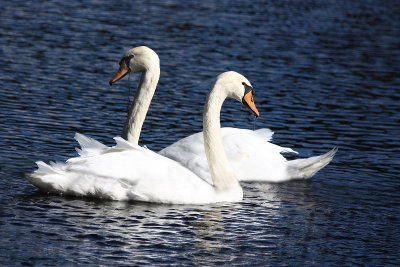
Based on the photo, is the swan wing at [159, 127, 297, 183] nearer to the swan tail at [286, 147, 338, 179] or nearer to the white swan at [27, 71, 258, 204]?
the swan tail at [286, 147, 338, 179]

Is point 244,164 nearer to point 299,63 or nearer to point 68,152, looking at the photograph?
point 68,152

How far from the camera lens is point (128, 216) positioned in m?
9.55

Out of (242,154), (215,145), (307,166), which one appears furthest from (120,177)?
(307,166)

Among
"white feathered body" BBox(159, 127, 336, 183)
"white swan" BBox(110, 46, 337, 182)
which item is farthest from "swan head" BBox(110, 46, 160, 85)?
"white feathered body" BBox(159, 127, 336, 183)

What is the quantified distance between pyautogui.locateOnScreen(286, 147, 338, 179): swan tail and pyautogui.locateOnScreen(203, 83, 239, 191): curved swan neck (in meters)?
1.81

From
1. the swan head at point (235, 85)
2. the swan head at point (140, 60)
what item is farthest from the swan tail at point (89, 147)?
the swan head at point (140, 60)

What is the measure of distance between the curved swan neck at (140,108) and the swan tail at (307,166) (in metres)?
2.39

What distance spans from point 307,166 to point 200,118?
416 cm

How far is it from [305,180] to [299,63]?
→ 1092cm

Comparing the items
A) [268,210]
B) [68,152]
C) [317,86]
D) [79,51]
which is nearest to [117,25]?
[79,51]

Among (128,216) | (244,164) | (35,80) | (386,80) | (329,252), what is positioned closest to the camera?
(329,252)

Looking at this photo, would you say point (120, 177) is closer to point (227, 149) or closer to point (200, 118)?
point (227, 149)

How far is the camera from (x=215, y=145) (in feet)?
35.4

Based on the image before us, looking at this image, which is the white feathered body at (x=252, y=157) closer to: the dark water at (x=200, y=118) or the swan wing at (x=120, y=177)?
the dark water at (x=200, y=118)
